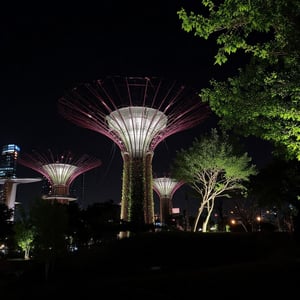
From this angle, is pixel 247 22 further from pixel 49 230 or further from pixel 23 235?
pixel 23 235

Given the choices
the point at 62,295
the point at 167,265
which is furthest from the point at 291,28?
the point at 167,265

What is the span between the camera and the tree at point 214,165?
28.6 m

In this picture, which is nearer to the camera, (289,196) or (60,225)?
(60,225)

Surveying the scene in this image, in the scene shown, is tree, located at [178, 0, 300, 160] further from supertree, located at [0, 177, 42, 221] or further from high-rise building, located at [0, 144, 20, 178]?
high-rise building, located at [0, 144, 20, 178]

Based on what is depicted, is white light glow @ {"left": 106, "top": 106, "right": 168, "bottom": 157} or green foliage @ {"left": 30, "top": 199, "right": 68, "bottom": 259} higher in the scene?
white light glow @ {"left": 106, "top": 106, "right": 168, "bottom": 157}

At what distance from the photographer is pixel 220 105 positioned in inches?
398

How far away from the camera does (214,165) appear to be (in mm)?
28750

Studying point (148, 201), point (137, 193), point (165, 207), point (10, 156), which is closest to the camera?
point (137, 193)

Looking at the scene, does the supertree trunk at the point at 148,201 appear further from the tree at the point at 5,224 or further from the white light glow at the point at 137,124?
the tree at the point at 5,224

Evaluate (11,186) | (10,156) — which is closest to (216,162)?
(11,186)

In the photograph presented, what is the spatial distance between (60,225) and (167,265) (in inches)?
283

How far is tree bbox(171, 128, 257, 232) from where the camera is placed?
2864cm

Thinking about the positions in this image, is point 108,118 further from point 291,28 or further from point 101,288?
point 291,28

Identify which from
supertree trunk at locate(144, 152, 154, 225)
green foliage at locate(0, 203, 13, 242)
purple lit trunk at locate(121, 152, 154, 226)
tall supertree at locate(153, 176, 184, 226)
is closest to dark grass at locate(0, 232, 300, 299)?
purple lit trunk at locate(121, 152, 154, 226)
